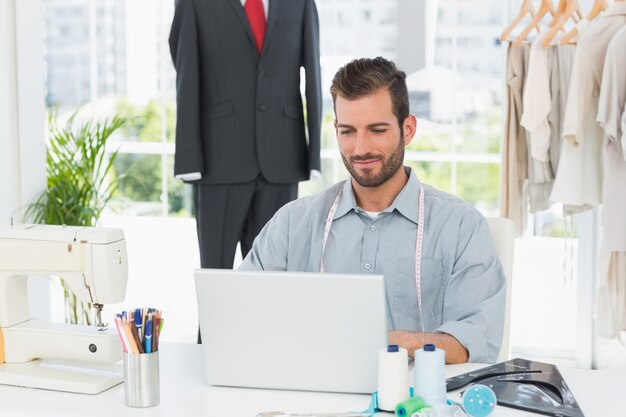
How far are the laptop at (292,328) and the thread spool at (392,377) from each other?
70 millimetres

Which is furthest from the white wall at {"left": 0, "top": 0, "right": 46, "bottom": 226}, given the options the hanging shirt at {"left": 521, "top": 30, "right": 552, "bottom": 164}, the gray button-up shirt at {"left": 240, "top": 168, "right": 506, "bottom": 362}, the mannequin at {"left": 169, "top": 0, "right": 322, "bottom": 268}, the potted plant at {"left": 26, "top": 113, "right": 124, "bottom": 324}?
the hanging shirt at {"left": 521, "top": 30, "right": 552, "bottom": 164}

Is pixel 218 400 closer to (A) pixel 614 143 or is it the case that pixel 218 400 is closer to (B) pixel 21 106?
(A) pixel 614 143

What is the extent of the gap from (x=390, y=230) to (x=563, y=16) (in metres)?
1.74

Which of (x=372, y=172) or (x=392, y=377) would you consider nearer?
(x=392, y=377)

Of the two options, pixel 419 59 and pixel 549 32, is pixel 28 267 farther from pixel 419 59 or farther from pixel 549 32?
pixel 549 32

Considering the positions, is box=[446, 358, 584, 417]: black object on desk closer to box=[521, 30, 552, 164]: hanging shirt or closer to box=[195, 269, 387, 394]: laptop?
box=[195, 269, 387, 394]: laptop

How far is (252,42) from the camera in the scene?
143 inches

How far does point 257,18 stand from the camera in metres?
3.69

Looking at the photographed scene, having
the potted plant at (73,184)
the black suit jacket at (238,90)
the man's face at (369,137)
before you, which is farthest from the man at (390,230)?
the potted plant at (73,184)

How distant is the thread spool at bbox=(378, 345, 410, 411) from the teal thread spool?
0.12 ft

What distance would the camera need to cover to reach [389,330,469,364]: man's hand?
2.09 m

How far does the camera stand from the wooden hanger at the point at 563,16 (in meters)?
3.74

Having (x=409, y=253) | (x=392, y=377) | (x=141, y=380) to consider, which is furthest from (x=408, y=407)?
(x=409, y=253)

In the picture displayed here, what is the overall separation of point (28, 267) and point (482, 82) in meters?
2.71
